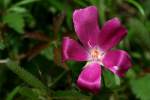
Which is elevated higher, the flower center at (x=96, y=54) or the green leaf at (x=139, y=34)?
the flower center at (x=96, y=54)

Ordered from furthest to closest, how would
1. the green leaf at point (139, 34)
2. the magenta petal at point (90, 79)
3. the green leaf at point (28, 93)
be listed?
the green leaf at point (139, 34) < the green leaf at point (28, 93) < the magenta petal at point (90, 79)

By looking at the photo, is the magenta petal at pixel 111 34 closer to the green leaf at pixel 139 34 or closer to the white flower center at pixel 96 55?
the white flower center at pixel 96 55

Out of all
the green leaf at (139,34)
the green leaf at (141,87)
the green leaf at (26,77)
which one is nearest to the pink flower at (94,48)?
the green leaf at (26,77)

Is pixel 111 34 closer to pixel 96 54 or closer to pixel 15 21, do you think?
pixel 96 54

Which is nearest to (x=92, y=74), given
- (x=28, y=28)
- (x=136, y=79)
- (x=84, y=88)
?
(x=84, y=88)

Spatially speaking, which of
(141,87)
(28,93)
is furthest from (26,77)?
(141,87)

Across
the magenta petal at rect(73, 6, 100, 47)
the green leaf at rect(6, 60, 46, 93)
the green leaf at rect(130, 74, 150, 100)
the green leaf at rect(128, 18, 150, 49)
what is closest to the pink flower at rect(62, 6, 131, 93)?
the magenta petal at rect(73, 6, 100, 47)

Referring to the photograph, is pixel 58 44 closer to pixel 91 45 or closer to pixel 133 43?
pixel 91 45
